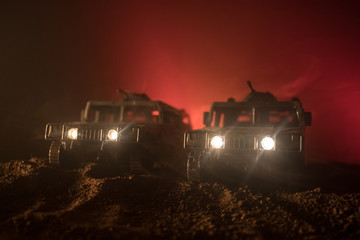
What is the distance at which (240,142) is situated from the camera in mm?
4141

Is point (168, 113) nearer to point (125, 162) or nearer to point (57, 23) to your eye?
point (125, 162)

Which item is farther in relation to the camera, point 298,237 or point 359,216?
point 359,216

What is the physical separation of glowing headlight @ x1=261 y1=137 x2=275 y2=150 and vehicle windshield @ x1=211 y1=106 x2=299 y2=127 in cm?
116

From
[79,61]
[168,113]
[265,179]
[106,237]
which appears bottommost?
[106,237]

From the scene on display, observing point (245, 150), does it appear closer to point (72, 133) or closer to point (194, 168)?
point (194, 168)

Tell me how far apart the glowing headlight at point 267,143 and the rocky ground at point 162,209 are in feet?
2.24

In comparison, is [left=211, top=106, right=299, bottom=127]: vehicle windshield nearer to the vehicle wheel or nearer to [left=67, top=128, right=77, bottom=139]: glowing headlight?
the vehicle wheel

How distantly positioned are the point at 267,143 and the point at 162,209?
1.95 m

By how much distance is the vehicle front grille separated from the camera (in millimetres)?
4082

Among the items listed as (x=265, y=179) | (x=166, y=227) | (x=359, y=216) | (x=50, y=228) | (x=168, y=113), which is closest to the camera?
(x=50, y=228)

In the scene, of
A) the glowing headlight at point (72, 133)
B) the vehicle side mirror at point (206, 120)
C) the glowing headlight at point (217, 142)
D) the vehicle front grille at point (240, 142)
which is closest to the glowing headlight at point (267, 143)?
the vehicle front grille at point (240, 142)

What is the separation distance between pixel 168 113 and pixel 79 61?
7.31 m

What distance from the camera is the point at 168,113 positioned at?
6449 mm

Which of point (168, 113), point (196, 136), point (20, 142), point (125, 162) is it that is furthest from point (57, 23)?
point (196, 136)
